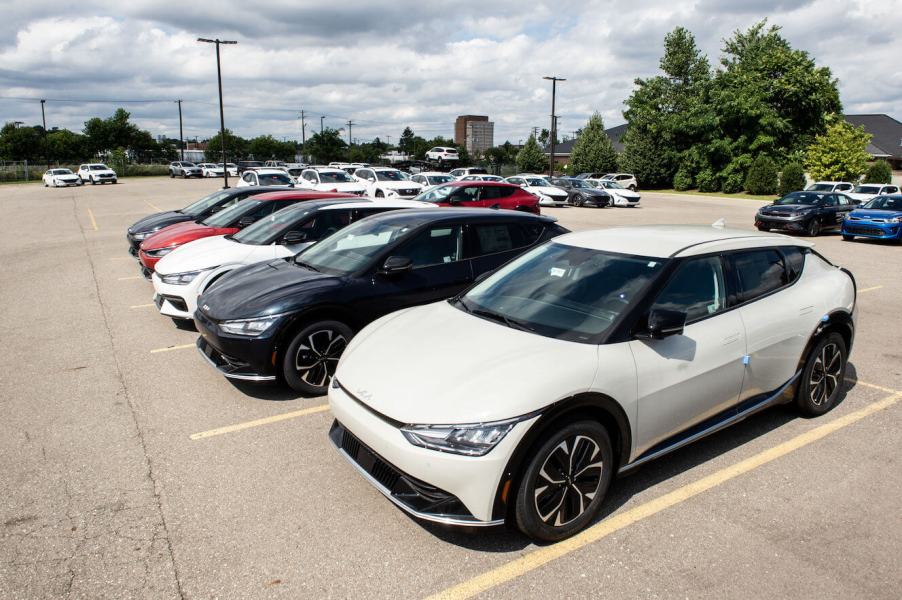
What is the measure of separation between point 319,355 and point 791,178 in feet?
139

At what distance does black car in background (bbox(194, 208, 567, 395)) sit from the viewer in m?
5.03

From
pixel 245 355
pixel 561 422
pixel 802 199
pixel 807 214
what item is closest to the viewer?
pixel 561 422

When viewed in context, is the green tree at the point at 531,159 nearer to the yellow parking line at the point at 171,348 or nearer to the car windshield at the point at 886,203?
the car windshield at the point at 886,203

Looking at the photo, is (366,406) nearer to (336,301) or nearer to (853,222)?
(336,301)

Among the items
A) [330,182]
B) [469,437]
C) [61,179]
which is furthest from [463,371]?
[61,179]

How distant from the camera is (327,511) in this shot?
3.53 meters

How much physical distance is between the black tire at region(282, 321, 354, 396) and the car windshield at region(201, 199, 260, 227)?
5273 millimetres

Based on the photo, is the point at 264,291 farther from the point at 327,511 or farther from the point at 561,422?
the point at 561,422

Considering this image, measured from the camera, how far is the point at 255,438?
4.50m

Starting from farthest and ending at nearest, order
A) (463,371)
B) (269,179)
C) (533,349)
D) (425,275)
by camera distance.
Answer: (269,179)
(425,275)
(533,349)
(463,371)

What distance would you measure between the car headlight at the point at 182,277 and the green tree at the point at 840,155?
43987 millimetres

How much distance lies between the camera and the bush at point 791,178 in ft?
130

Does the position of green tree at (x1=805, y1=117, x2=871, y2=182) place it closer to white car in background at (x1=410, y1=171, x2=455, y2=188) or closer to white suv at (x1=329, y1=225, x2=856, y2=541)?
white car in background at (x1=410, y1=171, x2=455, y2=188)

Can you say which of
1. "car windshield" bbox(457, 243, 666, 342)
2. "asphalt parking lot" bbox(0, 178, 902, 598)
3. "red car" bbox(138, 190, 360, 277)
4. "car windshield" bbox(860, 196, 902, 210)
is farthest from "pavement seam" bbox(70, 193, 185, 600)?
"car windshield" bbox(860, 196, 902, 210)
